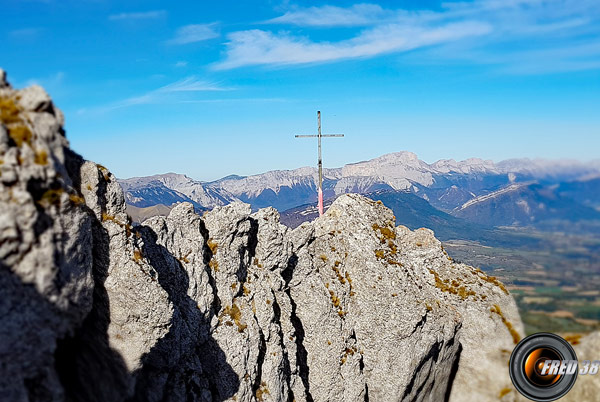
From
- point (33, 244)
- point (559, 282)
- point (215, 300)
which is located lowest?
point (215, 300)

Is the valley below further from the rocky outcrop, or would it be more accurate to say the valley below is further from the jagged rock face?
the jagged rock face

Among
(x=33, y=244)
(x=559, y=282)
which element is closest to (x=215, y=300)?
(x=33, y=244)

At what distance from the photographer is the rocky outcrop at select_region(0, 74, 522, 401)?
15.9 m

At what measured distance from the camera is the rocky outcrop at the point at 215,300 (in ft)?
52.2

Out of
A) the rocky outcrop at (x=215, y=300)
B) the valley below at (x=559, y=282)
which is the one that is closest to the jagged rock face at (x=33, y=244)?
the rocky outcrop at (x=215, y=300)

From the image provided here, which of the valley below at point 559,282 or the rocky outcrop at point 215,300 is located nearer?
the rocky outcrop at point 215,300

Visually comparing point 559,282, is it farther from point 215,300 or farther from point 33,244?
point 33,244

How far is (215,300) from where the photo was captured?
2742cm

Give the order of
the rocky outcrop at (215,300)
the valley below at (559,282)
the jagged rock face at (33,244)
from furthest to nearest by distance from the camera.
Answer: the valley below at (559,282)
the rocky outcrop at (215,300)
the jagged rock face at (33,244)

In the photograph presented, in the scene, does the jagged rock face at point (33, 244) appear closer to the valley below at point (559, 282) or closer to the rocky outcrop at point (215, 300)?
the rocky outcrop at point (215, 300)

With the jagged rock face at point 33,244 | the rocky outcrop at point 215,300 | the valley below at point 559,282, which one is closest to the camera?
the jagged rock face at point 33,244

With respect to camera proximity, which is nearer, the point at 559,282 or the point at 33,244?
the point at 33,244

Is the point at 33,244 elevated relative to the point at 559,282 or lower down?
elevated

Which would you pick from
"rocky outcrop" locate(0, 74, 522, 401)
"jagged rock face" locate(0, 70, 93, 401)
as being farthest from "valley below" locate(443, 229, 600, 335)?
"jagged rock face" locate(0, 70, 93, 401)
